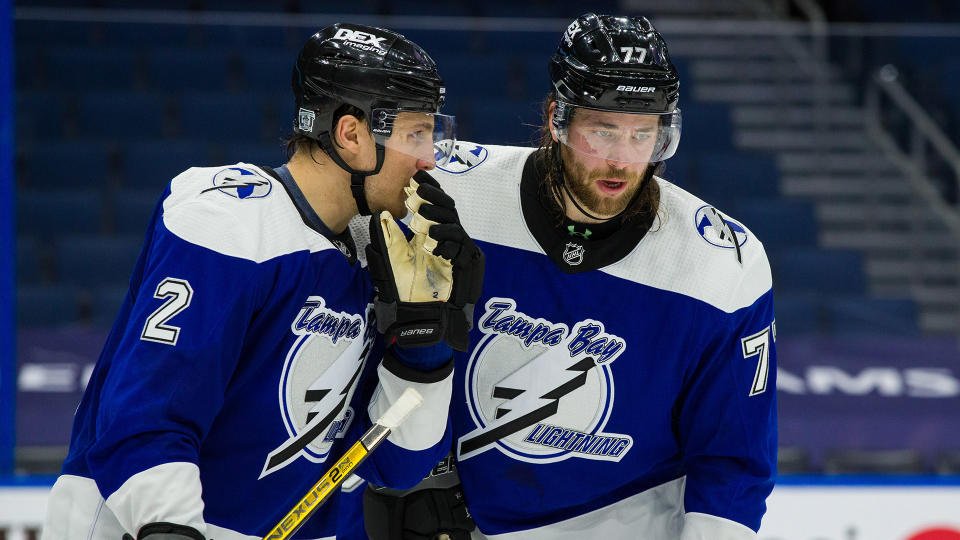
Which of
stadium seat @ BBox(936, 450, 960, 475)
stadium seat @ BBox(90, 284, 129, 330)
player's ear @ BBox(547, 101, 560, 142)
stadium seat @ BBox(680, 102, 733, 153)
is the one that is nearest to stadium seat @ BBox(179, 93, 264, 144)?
stadium seat @ BBox(90, 284, 129, 330)

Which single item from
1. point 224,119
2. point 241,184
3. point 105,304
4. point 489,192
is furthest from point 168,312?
point 224,119

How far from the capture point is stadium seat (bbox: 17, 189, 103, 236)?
11.3 ft

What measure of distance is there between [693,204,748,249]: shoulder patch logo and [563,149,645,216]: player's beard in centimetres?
15

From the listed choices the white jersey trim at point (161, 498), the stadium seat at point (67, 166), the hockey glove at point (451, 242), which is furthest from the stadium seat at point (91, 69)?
the white jersey trim at point (161, 498)

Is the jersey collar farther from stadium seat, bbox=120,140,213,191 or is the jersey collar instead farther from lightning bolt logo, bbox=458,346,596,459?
stadium seat, bbox=120,140,213,191

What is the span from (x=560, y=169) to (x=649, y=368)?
392 millimetres

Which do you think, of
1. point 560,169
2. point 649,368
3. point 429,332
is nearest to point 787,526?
point 649,368

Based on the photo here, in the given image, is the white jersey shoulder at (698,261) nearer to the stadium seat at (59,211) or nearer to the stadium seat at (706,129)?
the stadium seat at (706,129)

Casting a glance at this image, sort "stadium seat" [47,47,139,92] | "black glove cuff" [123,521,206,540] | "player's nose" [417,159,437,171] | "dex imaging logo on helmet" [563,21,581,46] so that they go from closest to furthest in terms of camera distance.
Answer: "black glove cuff" [123,521,206,540], "player's nose" [417,159,437,171], "dex imaging logo on helmet" [563,21,581,46], "stadium seat" [47,47,139,92]

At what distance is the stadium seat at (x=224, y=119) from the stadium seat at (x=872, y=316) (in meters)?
2.04

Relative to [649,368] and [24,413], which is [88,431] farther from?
[24,413]

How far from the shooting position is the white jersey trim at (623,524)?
2088 mm

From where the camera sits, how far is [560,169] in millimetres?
1978

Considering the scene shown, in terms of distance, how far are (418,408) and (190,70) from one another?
2423mm
